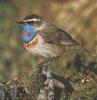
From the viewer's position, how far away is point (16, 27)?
12.7 m

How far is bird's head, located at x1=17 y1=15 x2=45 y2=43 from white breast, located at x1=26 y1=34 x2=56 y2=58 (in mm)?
107

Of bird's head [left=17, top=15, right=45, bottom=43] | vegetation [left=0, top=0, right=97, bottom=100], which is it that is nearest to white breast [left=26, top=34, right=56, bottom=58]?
bird's head [left=17, top=15, right=45, bottom=43]

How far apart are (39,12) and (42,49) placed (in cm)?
653

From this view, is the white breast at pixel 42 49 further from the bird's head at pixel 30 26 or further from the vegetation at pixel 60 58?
the vegetation at pixel 60 58

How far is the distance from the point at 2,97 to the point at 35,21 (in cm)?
259

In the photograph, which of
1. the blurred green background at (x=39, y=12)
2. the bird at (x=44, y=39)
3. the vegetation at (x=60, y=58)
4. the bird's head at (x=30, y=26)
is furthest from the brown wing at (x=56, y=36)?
the blurred green background at (x=39, y=12)

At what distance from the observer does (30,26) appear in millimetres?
7941

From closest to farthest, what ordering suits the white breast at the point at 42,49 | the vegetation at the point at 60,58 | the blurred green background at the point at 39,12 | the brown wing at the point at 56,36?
the vegetation at the point at 60,58 < the white breast at the point at 42,49 < the brown wing at the point at 56,36 < the blurred green background at the point at 39,12

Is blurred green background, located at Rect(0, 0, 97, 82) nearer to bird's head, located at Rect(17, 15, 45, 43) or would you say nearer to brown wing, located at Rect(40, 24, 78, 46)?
brown wing, located at Rect(40, 24, 78, 46)

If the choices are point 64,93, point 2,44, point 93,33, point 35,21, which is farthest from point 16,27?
point 64,93

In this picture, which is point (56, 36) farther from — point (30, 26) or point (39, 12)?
point (39, 12)

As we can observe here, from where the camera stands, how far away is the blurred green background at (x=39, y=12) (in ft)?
35.1

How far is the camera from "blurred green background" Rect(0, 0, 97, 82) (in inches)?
421

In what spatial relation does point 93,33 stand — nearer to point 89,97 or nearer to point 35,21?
point 35,21
